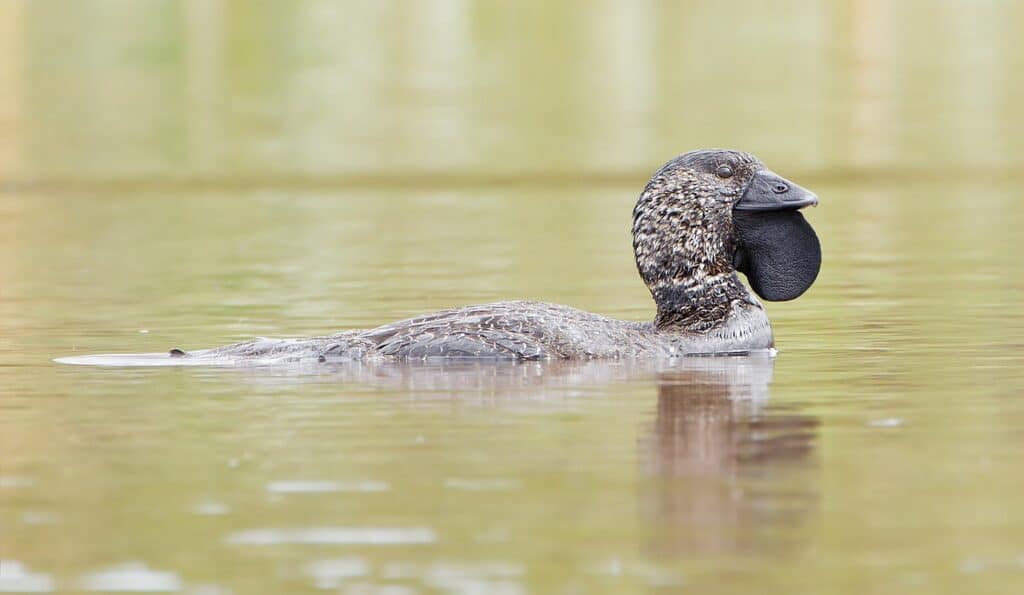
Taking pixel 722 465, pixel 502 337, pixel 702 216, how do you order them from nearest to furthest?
pixel 722 465 < pixel 502 337 < pixel 702 216

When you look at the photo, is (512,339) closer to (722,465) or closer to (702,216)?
(702,216)

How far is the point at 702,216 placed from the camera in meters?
15.1

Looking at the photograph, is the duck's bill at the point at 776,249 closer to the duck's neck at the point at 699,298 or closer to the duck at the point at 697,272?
the duck at the point at 697,272

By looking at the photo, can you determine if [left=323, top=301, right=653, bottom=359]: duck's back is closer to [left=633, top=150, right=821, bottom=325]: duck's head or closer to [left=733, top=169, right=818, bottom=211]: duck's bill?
[left=633, top=150, right=821, bottom=325]: duck's head

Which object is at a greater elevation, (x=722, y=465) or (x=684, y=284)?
(x=684, y=284)

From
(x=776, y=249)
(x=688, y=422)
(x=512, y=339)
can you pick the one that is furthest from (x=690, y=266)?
(x=688, y=422)

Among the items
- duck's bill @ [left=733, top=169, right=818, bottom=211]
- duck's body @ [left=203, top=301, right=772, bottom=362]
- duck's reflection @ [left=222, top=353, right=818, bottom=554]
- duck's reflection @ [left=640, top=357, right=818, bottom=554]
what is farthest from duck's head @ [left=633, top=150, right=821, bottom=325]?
duck's reflection @ [left=640, top=357, right=818, bottom=554]

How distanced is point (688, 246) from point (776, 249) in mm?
667

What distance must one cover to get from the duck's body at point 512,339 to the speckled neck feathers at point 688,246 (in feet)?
0.54

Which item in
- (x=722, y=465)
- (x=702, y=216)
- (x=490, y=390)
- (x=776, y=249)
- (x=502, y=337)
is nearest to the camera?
(x=722, y=465)

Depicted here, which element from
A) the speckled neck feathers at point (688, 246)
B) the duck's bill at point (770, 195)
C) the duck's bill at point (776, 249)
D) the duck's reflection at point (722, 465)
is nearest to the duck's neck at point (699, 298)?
the speckled neck feathers at point (688, 246)

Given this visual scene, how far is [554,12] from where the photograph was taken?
284 ft

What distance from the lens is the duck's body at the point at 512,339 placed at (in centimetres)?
1433

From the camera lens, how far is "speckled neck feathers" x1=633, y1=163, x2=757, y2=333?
15.1 metres
